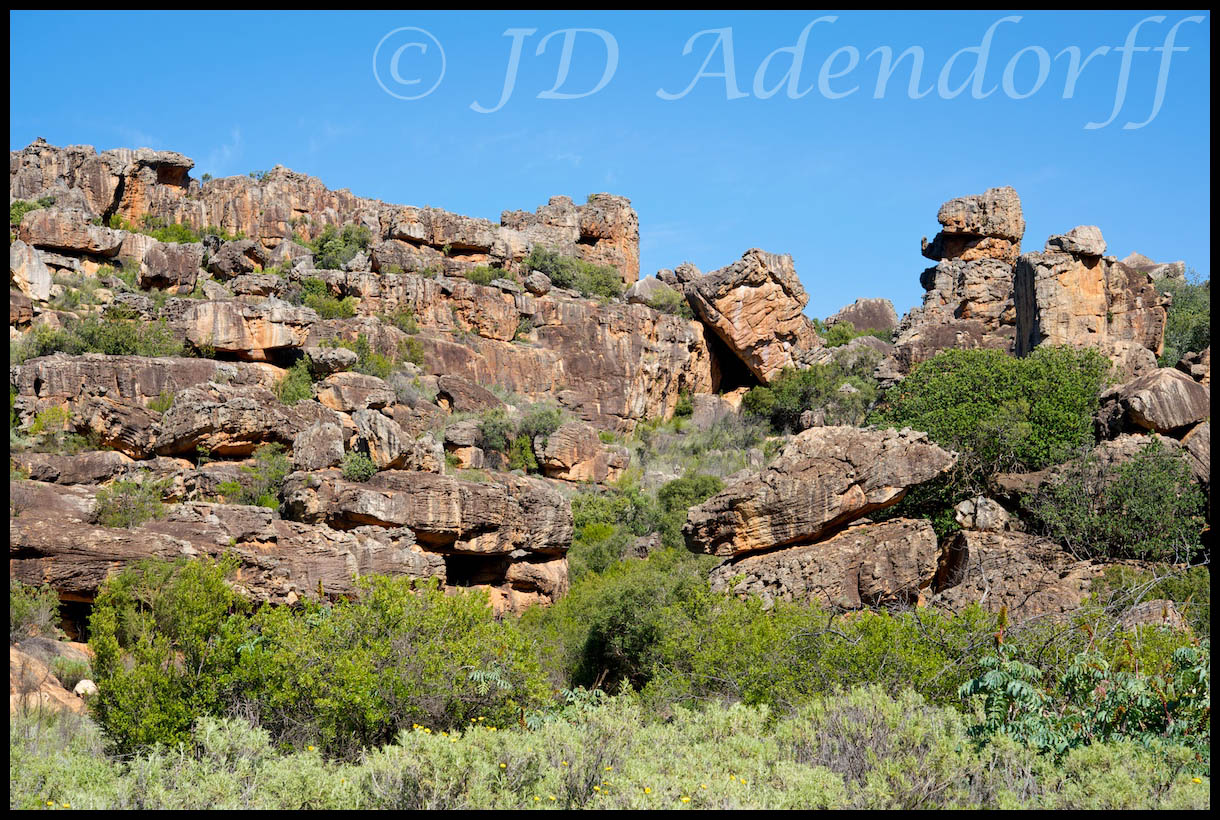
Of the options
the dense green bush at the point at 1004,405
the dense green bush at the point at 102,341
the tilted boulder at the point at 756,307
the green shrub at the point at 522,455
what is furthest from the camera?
the tilted boulder at the point at 756,307

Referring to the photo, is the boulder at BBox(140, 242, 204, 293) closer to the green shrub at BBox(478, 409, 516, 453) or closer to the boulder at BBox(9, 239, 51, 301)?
the boulder at BBox(9, 239, 51, 301)

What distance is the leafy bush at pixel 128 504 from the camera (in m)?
19.6

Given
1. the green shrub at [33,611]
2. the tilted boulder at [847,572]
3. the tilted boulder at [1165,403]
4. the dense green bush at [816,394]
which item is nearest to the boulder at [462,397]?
the dense green bush at [816,394]

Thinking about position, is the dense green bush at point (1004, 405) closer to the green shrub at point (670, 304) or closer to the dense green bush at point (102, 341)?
the green shrub at point (670, 304)

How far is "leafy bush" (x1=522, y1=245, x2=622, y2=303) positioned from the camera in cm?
4916

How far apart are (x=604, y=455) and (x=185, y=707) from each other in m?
23.3

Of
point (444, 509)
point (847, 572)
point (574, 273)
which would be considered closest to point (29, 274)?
point (574, 273)

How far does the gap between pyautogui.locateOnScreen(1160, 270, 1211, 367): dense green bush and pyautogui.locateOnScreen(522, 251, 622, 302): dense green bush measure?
23.4 metres

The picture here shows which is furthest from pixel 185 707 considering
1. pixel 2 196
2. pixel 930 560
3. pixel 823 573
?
pixel 930 560

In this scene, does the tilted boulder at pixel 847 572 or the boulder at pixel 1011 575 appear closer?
the boulder at pixel 1011 575

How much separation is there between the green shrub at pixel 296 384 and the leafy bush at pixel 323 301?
256 inches

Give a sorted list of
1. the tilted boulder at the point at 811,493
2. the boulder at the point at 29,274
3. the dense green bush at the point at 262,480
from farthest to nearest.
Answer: the boulder at the point at 29,274 → the dense green bush at the point at 262,480 → the tilted boulder at the point at 811,493

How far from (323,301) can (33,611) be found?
2489 centimetres

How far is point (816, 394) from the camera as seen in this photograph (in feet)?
137
